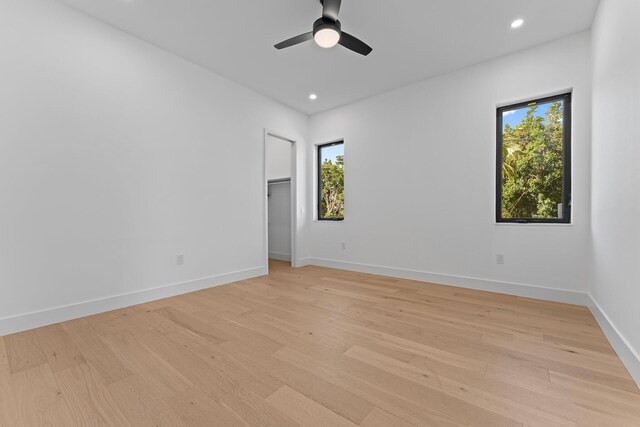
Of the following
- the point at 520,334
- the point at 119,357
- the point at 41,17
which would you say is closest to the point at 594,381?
the point at 520,334

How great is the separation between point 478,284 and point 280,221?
3.66 meters

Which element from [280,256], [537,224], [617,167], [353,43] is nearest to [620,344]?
[617,167]

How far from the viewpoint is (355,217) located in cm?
434

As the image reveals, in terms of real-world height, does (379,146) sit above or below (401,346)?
above

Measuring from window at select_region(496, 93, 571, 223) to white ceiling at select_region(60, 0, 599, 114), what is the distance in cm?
72

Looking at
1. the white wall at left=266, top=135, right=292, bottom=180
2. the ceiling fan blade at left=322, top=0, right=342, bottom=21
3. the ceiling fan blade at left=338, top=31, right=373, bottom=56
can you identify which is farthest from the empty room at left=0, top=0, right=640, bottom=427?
the white wall at left=266, top=135, right=292, bottom=180

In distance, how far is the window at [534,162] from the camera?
2846mm

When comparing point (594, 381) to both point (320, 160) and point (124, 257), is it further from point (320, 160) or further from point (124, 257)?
point (320, 160)

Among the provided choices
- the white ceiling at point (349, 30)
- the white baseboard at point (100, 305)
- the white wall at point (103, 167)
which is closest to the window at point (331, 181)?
the white ceiling at point (349, 30)

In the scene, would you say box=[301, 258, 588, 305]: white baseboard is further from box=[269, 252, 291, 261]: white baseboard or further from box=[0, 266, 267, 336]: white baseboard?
box=[0, 266, 267, 336]: white baseboard

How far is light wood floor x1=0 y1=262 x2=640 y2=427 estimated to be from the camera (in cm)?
122

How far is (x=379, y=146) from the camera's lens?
13.3 ft

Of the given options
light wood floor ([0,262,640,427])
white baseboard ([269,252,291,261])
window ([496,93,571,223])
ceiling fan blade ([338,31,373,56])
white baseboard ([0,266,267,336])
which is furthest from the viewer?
white baseboard ([269,252,291,261])

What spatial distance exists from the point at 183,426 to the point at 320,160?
436 cm
